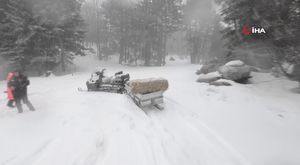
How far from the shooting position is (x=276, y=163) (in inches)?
125

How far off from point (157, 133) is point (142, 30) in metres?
24.2

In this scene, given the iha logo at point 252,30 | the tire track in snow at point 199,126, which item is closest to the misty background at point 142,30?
the iha logo at point 252,30

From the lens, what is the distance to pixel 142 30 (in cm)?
2598

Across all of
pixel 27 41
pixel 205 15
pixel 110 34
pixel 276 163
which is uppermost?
pixel 205 15

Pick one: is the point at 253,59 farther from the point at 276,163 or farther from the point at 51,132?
the point at 51,132

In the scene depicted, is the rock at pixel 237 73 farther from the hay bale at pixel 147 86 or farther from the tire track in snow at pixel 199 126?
the hay bale at pixel 147 86

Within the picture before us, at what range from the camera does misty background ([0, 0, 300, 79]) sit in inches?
281

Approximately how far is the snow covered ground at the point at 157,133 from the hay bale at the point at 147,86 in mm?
734

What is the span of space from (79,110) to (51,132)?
142cm

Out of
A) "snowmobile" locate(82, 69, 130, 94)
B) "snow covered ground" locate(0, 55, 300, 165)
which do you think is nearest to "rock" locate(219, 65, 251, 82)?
"snow covered ground" locate(0, 55, 300, 165)

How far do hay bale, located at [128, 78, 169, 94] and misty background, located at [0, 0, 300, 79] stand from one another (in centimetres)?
568

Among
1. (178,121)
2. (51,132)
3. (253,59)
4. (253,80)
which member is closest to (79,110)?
(51,132)

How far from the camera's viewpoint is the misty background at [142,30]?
7145 mm

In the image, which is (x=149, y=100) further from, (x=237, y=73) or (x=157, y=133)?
(x=237, y=73)
